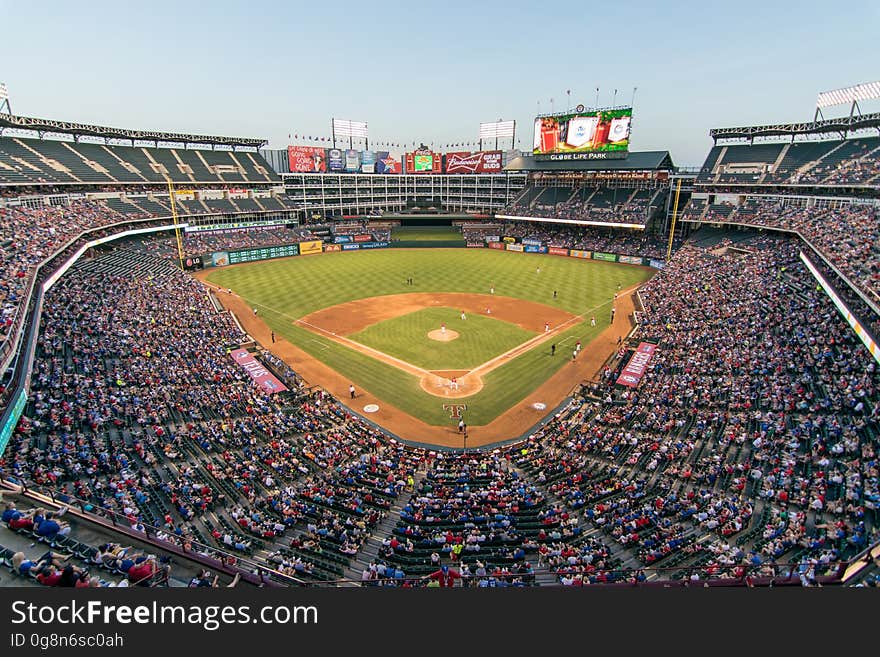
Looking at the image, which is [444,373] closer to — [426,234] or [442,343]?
[442,343]

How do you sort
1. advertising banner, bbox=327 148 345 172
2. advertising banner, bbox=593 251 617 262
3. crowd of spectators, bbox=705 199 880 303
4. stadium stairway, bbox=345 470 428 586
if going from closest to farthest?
1. stadium stairway, bbox=345 470 428 586
2. crowd of spectators, bbox=705 199 880 303
3. advertising banner, bbox=593 251 617 262
4. advertising banner, bbox=327 148 345 172

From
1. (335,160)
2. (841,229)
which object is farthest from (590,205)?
(335,160)

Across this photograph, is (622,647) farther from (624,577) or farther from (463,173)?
(463,173)

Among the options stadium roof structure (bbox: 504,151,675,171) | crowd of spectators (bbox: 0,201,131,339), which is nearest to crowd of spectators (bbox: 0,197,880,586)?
crowd of spectators (bbox: 0,201,131,339)

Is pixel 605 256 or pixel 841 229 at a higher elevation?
pixel 841 229

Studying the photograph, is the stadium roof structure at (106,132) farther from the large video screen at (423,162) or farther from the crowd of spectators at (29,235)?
the large video screen at (423,162)

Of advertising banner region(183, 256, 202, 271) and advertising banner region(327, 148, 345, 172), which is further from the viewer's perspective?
advertising banner region(327, 148, 345, 172)

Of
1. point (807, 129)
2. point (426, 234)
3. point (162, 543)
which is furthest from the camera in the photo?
point (426, 234)

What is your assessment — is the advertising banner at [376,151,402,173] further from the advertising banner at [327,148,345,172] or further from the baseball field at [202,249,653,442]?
the baseball field at [202,249,653,442]
